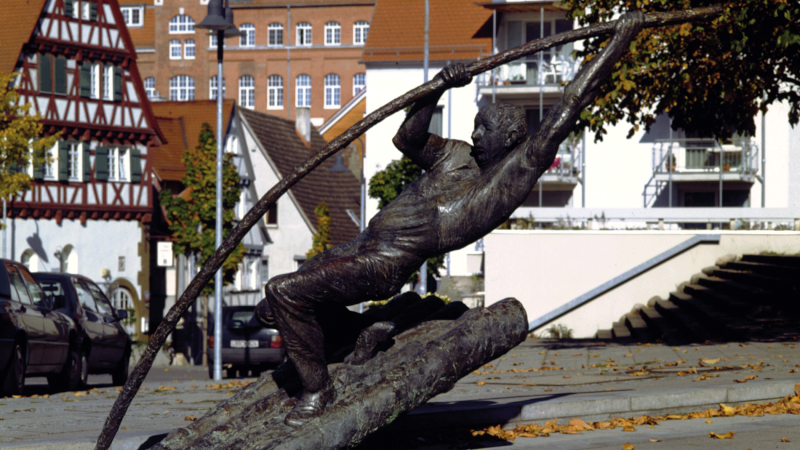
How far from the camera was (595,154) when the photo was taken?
37.0 metres

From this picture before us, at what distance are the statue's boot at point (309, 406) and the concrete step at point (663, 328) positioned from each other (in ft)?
34.4

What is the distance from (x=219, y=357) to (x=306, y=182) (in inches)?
1315

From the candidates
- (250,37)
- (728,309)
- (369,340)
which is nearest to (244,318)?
(728,309)

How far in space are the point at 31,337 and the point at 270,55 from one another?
72.9 metres

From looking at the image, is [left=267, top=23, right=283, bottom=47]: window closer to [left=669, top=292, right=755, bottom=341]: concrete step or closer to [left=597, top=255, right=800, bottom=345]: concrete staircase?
[left=597, top=255, right=800, bottom=345]: concrete staircase

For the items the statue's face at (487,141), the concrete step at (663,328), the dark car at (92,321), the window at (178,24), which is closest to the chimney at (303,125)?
the window at (178,24)

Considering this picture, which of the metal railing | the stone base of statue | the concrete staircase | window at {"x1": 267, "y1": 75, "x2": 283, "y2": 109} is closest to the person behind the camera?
the stone base of statue

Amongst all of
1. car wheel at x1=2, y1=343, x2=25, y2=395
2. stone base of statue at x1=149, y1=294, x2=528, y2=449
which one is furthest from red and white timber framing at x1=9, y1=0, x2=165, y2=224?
stone base of statue at x1=149, y1=294, x2=528, y2=449

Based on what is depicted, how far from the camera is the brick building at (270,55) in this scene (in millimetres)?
83438

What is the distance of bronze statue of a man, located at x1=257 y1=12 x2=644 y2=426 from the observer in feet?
19.8

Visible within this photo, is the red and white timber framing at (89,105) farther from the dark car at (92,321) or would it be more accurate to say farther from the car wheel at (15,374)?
the car wheel at (15,374)

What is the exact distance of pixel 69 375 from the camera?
15180 millimetres

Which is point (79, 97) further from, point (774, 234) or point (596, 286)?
point (774, 234)

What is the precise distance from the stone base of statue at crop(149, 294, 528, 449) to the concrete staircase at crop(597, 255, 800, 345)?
905cm
